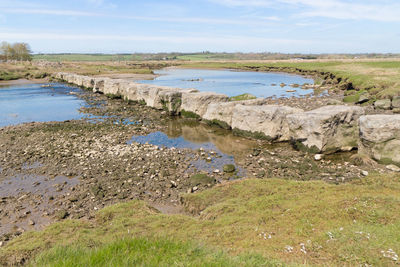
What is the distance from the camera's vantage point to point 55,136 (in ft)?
69.7

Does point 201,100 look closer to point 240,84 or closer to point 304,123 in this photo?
point 304,123

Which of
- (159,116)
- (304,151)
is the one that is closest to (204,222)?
(304,151)

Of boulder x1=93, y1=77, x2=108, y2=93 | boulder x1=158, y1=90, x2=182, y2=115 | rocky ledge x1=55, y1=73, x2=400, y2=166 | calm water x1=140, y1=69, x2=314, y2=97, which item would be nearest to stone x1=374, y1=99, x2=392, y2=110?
rocky ledge x1=55, y1=73, x2=400, y2=166

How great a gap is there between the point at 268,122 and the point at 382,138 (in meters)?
7.40

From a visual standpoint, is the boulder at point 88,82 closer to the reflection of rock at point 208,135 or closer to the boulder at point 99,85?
the boulder at point 99,85

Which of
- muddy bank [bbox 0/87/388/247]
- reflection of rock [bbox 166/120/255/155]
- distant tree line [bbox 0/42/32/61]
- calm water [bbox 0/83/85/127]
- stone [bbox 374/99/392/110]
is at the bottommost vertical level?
muddy bank [bbox 0/87/388/247]

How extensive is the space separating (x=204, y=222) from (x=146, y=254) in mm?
3351

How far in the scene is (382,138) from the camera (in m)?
14.6

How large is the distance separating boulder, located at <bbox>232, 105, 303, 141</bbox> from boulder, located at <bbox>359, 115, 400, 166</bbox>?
5.36 m

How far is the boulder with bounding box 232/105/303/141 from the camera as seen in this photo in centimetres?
1945

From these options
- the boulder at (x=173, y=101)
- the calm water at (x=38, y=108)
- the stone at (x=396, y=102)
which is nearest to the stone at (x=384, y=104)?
the stone at (x=396, y=102)

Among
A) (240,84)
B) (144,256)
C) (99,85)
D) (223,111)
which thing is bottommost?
(144,256)

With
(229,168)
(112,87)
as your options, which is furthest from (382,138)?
(112,87)

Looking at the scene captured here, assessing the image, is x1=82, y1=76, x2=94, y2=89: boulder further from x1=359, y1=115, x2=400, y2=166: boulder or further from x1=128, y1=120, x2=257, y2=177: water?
x1=359, y1=115, x2=400, y2=166: boulder
